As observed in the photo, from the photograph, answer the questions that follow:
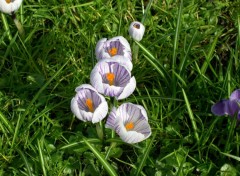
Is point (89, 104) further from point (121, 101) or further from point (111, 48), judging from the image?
point (121, 101)

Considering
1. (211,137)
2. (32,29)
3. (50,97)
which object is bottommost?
(211,137)

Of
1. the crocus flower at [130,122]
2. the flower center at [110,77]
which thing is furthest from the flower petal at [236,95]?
the flower center at [110,77]

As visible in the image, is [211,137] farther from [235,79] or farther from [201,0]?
[201,0]

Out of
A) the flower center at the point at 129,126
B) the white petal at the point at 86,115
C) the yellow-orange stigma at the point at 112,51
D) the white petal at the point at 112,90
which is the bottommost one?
the flower center at the point at 129,126

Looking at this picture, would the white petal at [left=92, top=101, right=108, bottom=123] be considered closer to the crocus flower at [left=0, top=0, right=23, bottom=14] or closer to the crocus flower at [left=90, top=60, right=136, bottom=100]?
the crocus flower at [left=90, top=60, right=136, bottom=100]

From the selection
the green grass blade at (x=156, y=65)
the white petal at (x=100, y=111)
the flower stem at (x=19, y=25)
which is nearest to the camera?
the white petal at (x=100, y=111)

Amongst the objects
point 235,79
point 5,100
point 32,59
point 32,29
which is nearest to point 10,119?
point 5,100

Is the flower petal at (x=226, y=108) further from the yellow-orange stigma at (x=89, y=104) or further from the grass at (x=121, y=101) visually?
the yellow-orange stigma at (x=89, y=104)
